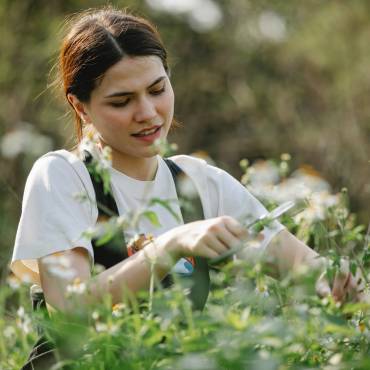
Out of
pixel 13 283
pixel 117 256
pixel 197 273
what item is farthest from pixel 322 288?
pixel 13 283

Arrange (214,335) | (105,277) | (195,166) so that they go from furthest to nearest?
(195,166) < (105,277) < (214,335)

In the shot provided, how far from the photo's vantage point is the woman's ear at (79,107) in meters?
2.57

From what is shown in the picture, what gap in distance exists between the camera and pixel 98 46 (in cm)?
249

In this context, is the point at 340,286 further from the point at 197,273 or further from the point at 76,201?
the point at 76,201

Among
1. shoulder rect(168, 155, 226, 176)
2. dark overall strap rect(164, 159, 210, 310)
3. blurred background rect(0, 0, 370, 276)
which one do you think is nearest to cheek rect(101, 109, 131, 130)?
dark overall strap rect(164, 159, 210, 310)

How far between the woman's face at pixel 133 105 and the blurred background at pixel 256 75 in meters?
5.78

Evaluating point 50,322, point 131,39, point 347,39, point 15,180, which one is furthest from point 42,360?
point 347,39

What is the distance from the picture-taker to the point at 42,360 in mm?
2141

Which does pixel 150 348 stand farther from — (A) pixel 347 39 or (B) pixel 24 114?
(A) pixel 347 39

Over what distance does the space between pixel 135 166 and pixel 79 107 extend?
0.23 meters

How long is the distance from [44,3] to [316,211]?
705 cm

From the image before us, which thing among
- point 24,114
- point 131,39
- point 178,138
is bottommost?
point 178,138

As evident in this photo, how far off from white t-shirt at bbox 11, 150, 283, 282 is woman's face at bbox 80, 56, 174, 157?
121 mm

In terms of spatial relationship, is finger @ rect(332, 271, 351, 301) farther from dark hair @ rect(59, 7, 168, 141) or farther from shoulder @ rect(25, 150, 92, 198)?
dark hair @ rect(59, 7, 168, 141)
